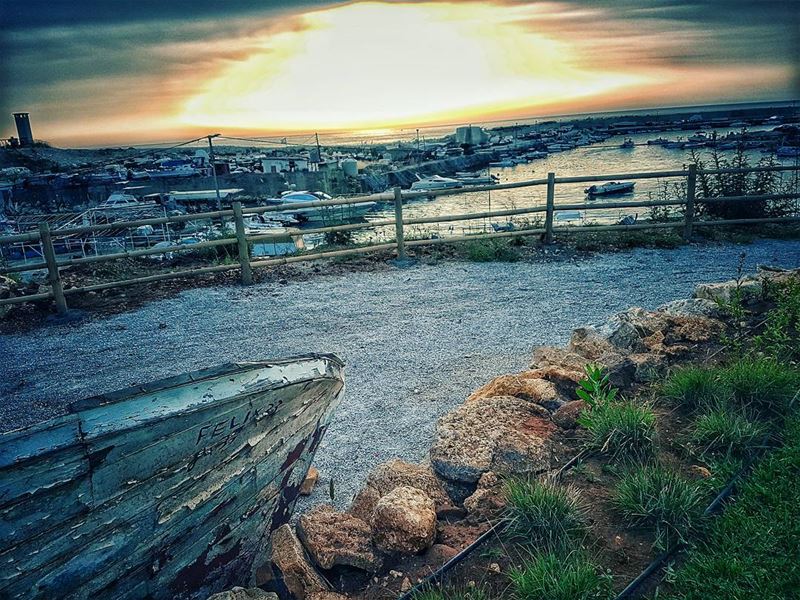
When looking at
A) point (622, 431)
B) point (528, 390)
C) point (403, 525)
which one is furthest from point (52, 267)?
point (622, 431)

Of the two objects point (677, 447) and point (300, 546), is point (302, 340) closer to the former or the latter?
point (300, 546)

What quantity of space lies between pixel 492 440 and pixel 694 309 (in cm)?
321

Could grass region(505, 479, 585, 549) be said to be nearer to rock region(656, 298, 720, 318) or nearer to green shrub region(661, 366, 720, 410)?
green shrub region(661, 366, 720, 410)

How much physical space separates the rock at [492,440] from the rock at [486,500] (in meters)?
0.09

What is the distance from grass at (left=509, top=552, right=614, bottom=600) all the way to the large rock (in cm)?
77

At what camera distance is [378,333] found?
6391mm

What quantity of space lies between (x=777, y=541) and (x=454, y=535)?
4.55ft

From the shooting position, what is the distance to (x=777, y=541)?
2.16m

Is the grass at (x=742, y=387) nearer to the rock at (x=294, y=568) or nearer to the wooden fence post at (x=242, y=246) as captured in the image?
the rock at (x=294, y=568)

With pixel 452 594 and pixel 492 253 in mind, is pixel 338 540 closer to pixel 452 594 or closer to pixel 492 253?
pixel 452 594

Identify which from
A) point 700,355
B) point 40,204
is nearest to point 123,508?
point 700,355

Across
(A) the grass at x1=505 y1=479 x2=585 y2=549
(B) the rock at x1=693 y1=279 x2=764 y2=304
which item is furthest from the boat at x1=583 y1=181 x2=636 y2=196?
(A) the grass at x1=505 y1=479 x2=585 y2=549

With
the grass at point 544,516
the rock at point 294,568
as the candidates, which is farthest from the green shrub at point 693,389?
the rock at point 294,568

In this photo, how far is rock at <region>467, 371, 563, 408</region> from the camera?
365 centimetres
